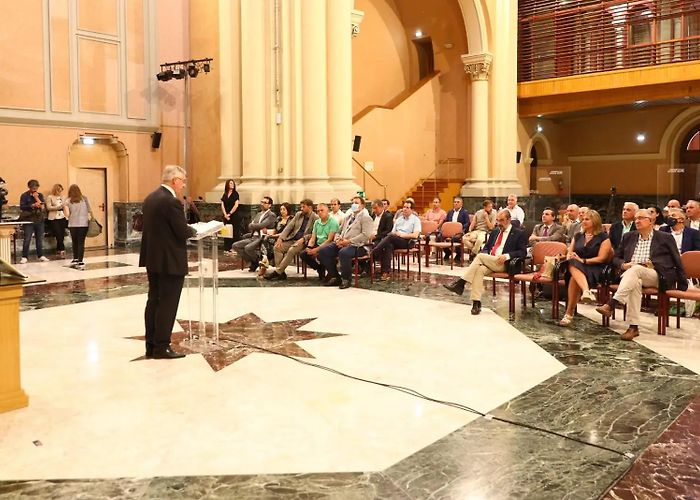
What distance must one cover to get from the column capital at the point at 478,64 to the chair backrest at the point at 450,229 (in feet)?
26.8

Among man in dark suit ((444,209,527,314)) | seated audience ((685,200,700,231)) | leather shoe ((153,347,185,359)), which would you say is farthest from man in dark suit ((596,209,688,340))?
leather shoe ((153,347,185,359))

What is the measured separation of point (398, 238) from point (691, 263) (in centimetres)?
411

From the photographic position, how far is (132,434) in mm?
3908

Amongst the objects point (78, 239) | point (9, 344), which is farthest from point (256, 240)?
point (9, 344)

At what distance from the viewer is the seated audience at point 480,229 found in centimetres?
1162

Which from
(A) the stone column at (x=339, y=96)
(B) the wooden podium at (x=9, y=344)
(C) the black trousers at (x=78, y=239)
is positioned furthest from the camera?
(A) the stone column at (x=339, y=96)

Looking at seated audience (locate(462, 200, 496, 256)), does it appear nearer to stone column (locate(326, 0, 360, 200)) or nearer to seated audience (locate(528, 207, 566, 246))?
seated audience (locate(528, 207, 566, 246))

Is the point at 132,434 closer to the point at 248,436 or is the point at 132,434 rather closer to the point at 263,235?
the point at 248,436

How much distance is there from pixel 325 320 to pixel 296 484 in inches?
151

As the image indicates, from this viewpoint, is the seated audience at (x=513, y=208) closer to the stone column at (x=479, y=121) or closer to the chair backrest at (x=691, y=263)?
the chair backrest at (x=691, y=263)

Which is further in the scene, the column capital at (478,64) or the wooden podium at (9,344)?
the column capital at (478,64)

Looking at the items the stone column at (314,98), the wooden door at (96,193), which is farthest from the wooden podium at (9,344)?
the wooden door at (96,193)

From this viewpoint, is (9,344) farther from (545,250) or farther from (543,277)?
(545,250)

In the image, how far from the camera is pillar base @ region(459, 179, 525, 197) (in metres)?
18.5
